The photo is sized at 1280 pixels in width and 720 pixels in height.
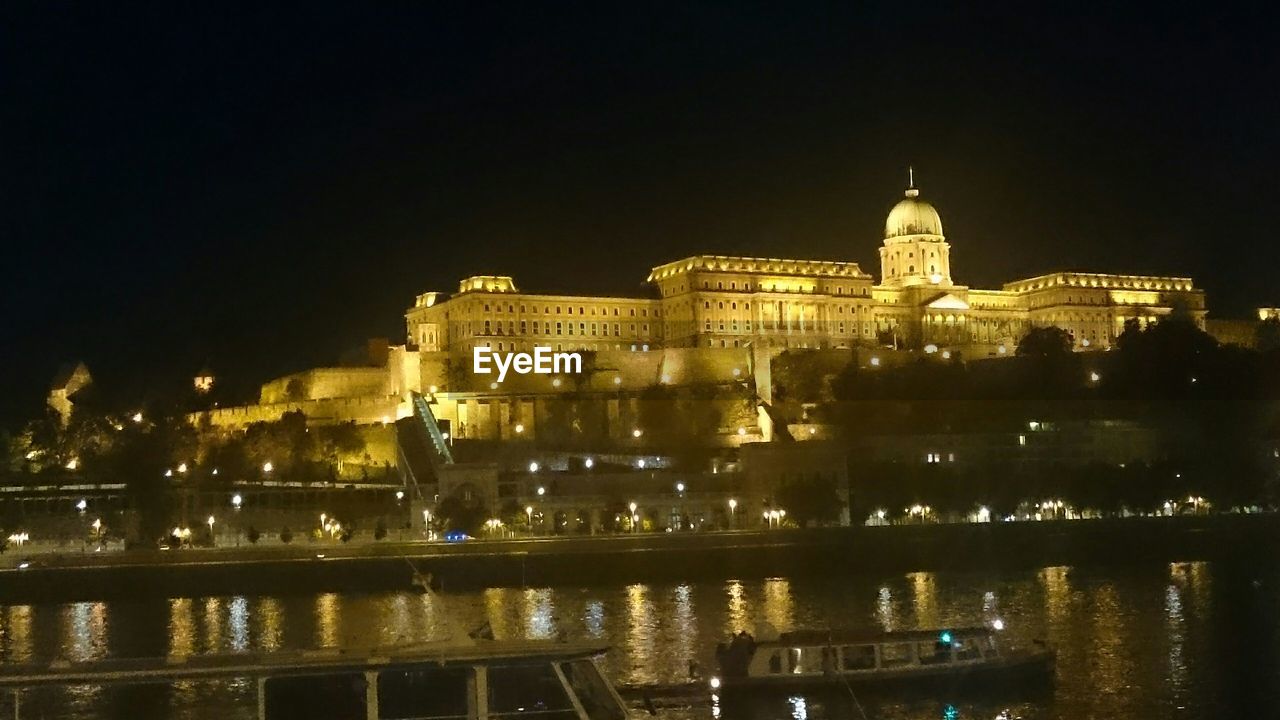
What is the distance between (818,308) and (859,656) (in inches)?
3096

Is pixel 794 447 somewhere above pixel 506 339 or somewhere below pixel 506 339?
below

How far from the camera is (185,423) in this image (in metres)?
77.0

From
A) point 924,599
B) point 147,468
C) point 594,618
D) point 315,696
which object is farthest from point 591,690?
point 147,468

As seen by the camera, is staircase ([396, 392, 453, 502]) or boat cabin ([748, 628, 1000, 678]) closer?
boat cabin ([748, 628, 1000, 678])

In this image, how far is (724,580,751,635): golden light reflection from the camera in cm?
3886

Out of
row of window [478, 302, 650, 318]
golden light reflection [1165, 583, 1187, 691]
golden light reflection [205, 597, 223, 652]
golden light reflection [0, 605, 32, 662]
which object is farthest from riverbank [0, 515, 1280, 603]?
row of window [478, 302, 650, 318]

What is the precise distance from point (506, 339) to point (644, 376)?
12169 millimetres

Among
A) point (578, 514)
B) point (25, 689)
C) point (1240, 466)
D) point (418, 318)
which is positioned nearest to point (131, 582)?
point (578, 514)

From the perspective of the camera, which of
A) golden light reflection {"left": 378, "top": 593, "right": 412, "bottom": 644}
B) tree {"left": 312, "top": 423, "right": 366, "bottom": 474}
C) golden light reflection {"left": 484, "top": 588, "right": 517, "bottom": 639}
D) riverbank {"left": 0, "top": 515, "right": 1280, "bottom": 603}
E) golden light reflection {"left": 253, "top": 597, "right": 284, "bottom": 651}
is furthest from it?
tree {"left": 312, "top": 423, "right": 366, "bottom": 474}

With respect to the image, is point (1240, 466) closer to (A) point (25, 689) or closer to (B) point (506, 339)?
(B) point (506, 339)

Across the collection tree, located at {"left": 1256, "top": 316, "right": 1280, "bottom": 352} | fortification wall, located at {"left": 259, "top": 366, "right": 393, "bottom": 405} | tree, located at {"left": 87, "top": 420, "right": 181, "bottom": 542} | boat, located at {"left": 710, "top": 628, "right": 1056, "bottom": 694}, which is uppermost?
tree, located at {"left": 1256, "top": 316, "right": 1280, "bottom": 352}

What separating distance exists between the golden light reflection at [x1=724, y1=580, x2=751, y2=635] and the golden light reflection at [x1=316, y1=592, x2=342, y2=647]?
914cm

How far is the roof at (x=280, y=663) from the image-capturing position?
60.3ft

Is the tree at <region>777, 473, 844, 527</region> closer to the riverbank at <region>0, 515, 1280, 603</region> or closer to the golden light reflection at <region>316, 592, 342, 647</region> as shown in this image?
the riverbank at <region>0, 515, 1280, 603</region>
